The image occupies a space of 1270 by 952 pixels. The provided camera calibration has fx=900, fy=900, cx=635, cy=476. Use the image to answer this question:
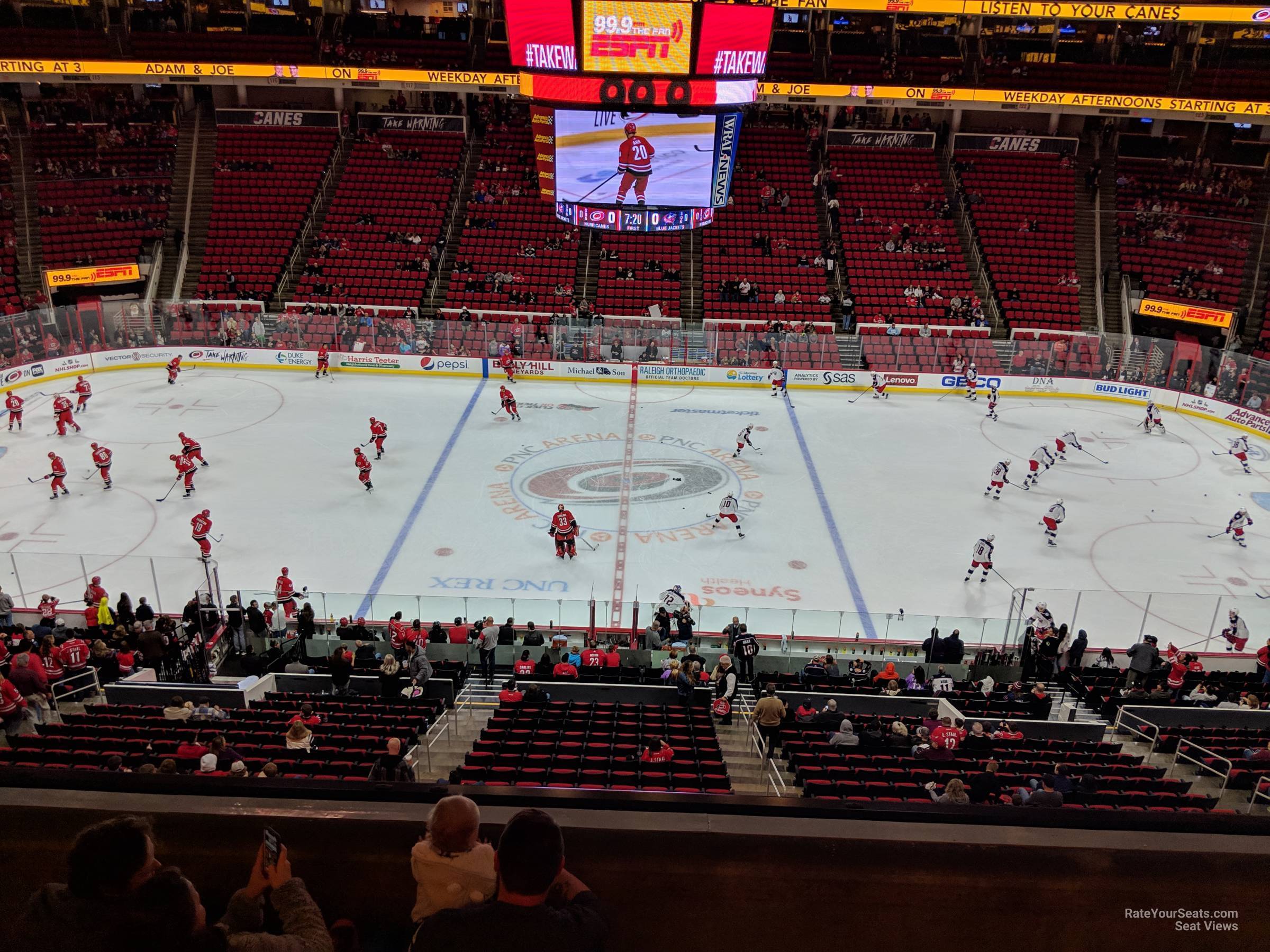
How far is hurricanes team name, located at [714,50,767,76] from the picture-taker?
65.7 ft

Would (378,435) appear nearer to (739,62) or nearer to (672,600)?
(672,600)

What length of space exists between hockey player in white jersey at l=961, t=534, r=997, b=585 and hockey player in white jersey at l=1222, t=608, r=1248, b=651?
13.1ft

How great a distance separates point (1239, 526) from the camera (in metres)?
19.6

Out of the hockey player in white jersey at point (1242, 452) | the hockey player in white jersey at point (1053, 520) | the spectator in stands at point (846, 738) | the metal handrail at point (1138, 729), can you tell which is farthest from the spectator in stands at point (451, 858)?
the hockey player in white jersey at point (1242, 452)

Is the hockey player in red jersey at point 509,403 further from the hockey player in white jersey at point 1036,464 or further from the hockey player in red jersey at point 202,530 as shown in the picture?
the hockey player in white jersey at point 1036,464

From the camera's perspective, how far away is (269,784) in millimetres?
2783

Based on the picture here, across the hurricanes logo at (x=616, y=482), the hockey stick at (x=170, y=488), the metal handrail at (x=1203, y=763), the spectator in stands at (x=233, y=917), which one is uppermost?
the spectator in stands at (x=233, y=917)

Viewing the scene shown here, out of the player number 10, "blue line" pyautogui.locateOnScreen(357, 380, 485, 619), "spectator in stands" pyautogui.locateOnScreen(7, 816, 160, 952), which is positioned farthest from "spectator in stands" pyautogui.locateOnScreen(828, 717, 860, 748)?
the player number 10

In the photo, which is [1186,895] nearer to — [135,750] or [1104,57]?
[135,750]

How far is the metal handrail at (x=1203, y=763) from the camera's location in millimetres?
10195

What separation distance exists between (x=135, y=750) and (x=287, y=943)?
24.6 ft

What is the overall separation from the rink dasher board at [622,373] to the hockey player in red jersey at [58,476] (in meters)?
10.5

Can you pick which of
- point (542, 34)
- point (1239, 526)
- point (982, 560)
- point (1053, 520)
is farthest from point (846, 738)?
point (542, 34)

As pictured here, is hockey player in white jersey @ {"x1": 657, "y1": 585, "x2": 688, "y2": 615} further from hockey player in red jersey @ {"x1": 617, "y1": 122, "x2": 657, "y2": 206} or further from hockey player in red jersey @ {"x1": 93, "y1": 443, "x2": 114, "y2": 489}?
hockey player in red jersey @ {"x1": 93, "y1": 443, "x2": 114, "y2": 489}
